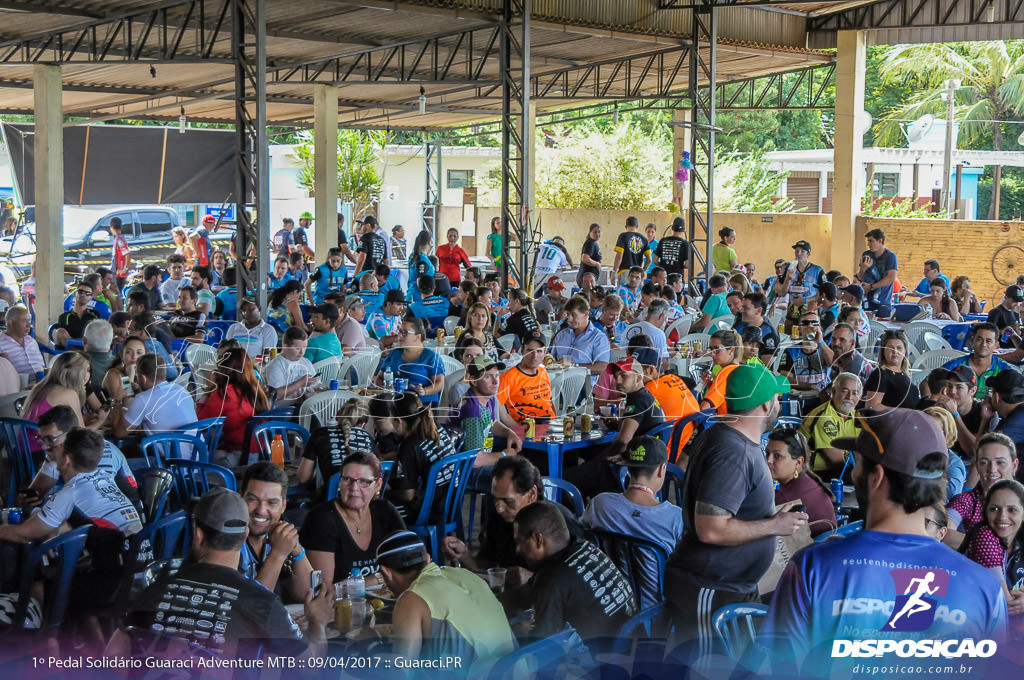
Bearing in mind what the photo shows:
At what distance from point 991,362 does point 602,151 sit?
21.5 meters

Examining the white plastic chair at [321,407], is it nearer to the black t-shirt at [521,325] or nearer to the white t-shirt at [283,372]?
the white t-shirt at [283,372]

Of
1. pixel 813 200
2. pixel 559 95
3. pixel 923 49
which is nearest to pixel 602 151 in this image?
pixel 559 95

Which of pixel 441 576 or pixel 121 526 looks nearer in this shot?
pixel 441 576

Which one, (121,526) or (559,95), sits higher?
(559,95)

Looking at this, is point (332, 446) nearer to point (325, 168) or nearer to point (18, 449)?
point (18, 449)

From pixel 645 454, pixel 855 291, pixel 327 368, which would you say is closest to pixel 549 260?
pixel 855 291

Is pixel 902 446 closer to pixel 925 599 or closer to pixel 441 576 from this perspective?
pixel 925 599

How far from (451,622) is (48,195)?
1307 cm

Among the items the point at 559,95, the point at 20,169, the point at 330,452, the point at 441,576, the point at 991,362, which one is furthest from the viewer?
the point at 559,95

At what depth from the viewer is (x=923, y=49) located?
120 ft

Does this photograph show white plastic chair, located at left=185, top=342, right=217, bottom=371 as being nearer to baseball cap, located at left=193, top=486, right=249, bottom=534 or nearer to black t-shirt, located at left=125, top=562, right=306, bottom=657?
baseball cap, located at left=193, top=486, right=249, bottom=534

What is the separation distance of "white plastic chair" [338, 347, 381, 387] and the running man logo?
6.84m

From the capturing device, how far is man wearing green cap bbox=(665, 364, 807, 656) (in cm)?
353

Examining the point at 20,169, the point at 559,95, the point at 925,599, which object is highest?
the point at 559,95
